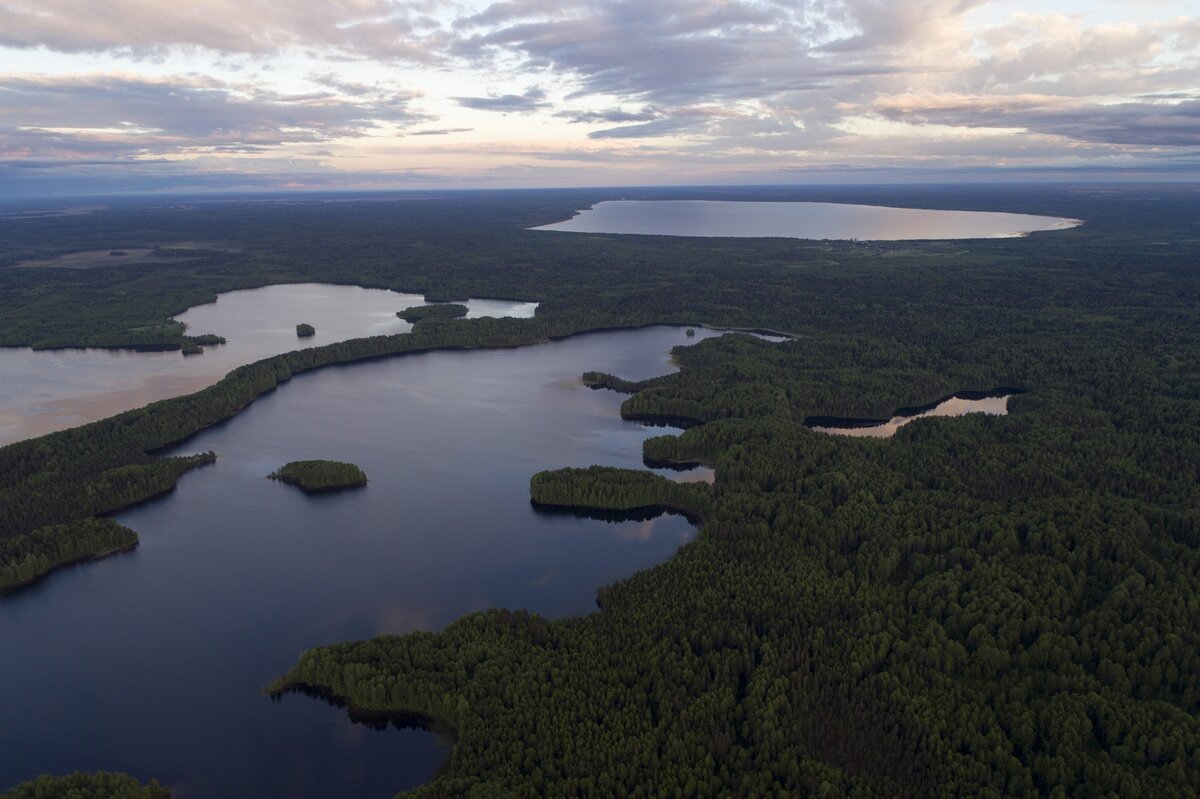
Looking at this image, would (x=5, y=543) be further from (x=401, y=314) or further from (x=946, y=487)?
(x=401, y=314)

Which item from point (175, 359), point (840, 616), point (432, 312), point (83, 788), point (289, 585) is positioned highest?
point (432, 312)

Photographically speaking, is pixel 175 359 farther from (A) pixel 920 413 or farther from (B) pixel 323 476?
(A) pixel 920 413

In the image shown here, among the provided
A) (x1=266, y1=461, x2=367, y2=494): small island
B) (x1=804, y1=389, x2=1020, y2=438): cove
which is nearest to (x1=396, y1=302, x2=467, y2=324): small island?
(x1=266, y1=461, x2=367, y2=494): small island

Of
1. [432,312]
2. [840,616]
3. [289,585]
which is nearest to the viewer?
[840,616]

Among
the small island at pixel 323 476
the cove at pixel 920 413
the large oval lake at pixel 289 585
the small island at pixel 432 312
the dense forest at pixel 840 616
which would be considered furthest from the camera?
the small island at pixel 432 312

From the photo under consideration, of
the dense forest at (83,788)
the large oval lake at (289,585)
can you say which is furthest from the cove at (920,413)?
the dense forest at (83,788)

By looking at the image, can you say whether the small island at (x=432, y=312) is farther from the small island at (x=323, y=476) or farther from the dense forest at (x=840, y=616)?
the small island at (x=323, y=476)

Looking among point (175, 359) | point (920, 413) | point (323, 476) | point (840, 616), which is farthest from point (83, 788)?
point (175, 359)
